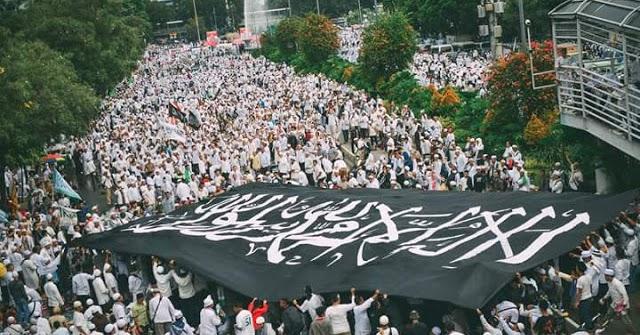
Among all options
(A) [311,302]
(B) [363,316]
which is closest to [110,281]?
(A) [311,302]

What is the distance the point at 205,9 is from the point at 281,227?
14359 centimetres

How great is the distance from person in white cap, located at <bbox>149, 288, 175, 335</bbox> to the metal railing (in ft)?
26.1

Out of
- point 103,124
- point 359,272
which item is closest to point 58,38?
point 103,124

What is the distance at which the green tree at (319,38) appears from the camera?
5819 centimetres

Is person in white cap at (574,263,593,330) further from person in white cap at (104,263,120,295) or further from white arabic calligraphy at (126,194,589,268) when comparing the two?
person in white cap at (104,263,120,295)

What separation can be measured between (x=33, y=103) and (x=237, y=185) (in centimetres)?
658

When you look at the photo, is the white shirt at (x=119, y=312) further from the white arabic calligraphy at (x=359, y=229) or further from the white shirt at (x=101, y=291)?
the white arabic calligraphy at (x=359, y=229)

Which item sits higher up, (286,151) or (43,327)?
(286,151)

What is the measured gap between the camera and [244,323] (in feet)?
40.3

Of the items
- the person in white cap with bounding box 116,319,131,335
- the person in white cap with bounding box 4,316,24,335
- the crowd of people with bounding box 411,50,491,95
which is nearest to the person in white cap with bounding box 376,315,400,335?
the person in white cap with bounding box 116,319,131,335

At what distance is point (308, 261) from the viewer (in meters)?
14.3

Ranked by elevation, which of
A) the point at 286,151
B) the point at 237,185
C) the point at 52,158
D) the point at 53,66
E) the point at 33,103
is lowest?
the point at 237,185

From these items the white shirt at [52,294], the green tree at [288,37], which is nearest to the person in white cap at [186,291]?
the white shirt at [52,294]

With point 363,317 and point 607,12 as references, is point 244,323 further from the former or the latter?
point 607,12
